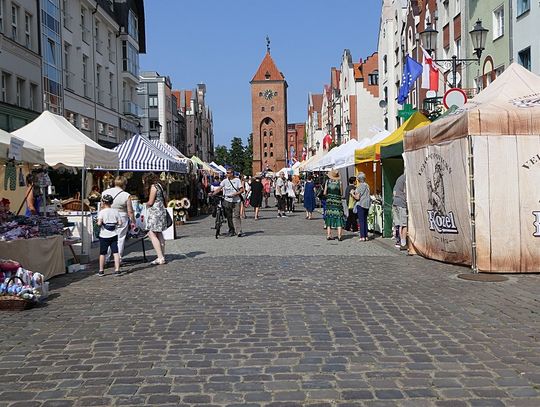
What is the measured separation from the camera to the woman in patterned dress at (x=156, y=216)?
1156 cm

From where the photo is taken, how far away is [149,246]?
15344 millimetres

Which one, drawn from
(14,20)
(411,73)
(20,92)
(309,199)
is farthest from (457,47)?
(20,92)

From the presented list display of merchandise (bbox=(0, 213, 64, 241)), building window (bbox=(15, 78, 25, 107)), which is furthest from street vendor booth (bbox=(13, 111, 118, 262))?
building window (bbox=(15, 78, 25, 107))

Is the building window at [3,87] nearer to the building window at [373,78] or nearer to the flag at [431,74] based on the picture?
the flag at [431,74]

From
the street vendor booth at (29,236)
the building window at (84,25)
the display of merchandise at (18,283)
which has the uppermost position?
the building window at (84,25)

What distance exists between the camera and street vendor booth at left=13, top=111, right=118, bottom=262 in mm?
13008

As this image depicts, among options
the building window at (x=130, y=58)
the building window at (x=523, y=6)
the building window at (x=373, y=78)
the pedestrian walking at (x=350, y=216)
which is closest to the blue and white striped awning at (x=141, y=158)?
the pedestrian walking at (x=350, y=216)

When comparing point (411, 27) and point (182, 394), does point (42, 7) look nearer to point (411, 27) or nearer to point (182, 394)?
point (411, 27)

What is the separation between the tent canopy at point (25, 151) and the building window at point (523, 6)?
17.9 metres

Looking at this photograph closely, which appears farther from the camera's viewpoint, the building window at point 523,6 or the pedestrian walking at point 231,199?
the building window at point 523,6

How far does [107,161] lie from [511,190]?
8.97 meters

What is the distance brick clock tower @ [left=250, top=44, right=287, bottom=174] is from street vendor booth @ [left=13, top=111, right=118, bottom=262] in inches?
4349

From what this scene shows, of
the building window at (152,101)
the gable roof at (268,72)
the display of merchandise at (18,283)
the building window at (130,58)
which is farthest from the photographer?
the gable roof at (268,72)

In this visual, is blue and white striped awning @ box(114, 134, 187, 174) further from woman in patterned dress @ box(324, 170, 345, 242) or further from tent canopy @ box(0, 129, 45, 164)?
tent canopy @ box(0, 129, 45, 164)
